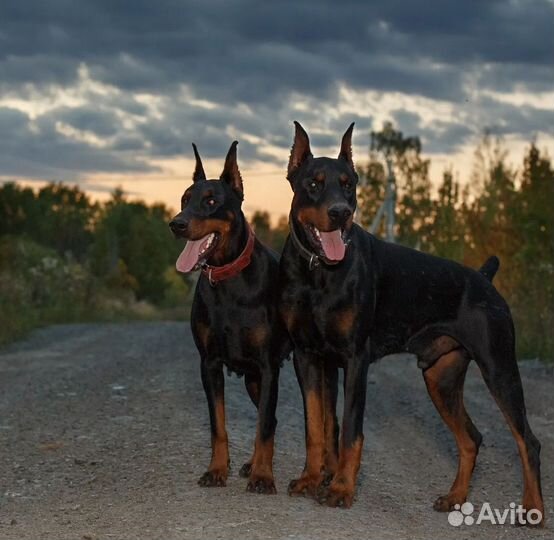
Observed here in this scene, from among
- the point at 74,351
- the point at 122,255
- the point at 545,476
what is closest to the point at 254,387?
the point at 545,476

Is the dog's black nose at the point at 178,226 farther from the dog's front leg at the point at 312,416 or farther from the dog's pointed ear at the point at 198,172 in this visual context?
the dog's front leg at the point at 312,416

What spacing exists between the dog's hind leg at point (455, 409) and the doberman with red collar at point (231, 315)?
1.07 meters

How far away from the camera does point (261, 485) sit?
6.24 m

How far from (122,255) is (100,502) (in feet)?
255

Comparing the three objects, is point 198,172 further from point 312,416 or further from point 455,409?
point 455,409

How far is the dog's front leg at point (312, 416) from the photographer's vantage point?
20.0 ft

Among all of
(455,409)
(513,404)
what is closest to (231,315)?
(455,409)

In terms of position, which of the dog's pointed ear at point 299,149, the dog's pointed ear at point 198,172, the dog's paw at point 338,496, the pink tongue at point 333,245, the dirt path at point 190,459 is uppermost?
the dog's pointed ear at point 299,149

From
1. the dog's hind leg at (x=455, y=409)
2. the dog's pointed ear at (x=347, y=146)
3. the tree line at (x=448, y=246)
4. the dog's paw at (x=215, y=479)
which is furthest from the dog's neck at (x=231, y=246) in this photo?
the tree line at (x=448, y=246)

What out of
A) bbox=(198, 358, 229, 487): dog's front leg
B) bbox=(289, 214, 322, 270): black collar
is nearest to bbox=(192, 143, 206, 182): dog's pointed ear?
bbox=(289, 214, 322, 270): black collar

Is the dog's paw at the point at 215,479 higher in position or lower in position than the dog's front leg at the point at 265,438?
lower

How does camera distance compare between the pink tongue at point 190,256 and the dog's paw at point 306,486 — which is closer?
the pink tongue at point 190,256

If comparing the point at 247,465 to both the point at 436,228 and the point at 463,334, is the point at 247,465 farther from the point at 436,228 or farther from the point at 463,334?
the point at 436,228

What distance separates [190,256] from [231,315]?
0.45 m
